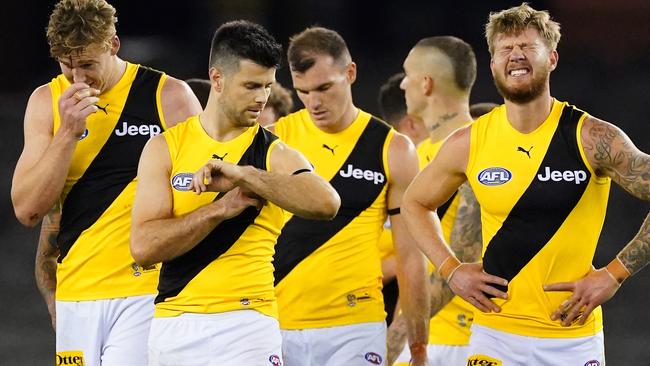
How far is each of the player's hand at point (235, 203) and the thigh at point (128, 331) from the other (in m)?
1.11

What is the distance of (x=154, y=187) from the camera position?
5.08 metres

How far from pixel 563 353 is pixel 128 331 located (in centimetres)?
199

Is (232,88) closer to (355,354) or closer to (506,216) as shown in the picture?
(506,216)

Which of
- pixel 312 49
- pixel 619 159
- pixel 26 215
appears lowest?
pixel 26 215

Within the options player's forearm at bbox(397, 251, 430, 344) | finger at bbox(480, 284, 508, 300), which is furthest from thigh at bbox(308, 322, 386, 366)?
finger at bbox(480, 284, 508, 300)

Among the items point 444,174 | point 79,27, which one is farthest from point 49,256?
point 444,174

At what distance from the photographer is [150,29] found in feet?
46.5

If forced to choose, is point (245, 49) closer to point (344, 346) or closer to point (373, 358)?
point (344, 346)

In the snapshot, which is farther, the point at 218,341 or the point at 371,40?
the point at 371,40

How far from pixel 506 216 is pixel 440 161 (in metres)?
0.42

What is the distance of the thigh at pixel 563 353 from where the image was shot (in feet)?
17.4

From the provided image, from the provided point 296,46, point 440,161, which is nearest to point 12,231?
point 296,46

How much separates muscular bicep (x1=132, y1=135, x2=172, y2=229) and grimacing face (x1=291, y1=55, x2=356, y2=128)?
5.04 feet

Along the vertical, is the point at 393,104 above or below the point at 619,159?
above
